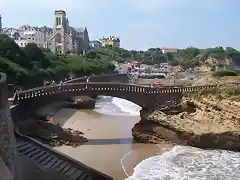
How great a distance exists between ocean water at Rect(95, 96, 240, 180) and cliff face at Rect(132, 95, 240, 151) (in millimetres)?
822

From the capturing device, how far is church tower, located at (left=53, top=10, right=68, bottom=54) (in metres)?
115

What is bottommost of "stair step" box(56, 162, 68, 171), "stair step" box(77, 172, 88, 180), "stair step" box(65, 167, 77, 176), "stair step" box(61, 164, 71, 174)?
"stair step" box(77, 172, 88, 180)

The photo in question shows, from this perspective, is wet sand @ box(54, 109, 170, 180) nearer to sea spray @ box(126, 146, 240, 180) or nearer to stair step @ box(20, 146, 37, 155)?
sea spray @ box(126, 146, 240, 180)

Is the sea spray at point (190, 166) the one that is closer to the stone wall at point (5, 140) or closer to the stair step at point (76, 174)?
the stair step at point (76, 174)

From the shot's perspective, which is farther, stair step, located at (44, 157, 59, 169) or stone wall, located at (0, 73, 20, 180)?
stair step, located at (44, 157, 59, 169)

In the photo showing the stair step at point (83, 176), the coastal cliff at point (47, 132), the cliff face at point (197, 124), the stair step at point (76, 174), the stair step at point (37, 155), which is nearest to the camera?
the stair step at point (76, 174)

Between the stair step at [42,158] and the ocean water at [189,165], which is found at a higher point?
the stair step at [42,158]

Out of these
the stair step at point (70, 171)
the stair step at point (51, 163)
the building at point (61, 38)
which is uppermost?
the building at point (61, 38)

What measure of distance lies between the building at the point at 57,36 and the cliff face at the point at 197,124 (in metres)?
83.2

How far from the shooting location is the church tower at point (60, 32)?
115 meters

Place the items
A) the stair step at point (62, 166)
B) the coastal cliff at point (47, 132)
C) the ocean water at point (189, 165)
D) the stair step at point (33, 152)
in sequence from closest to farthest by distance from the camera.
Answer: the stair step at point (62, 166)
the stair step at point (33, 152)
the ocean water at point (189, 165)
the coastal cliff at point (47, 132)

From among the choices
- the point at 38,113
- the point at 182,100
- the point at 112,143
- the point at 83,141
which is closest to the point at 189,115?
the point at 182,100

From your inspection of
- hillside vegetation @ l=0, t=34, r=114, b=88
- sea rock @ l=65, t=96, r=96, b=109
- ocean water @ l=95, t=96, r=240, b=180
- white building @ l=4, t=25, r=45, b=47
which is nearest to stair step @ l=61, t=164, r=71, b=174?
ocean water @ l=95, t=96, r=240, b=180

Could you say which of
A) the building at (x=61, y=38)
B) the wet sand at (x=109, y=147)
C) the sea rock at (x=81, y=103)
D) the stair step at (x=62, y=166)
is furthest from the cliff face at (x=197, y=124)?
the building at (x=61, y=38)
